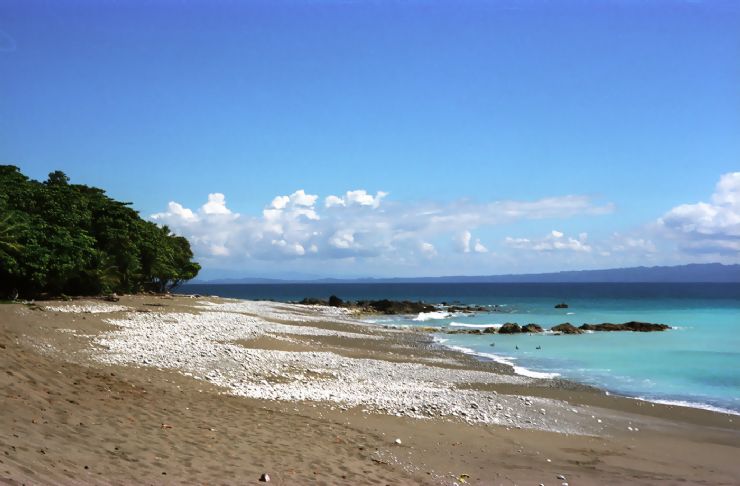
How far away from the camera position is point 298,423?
11.6 meters

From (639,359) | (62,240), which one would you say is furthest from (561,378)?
(62,240)

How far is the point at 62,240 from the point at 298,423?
28489mm

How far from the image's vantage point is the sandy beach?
8.19m

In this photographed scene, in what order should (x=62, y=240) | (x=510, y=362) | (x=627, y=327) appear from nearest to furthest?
(x=510, y=362), (x=62, y=240), (x=627, y=327)

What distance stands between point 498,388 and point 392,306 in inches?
2383

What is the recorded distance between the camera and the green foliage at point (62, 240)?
30.9 meters

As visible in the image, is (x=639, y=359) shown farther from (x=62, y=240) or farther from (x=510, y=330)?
(x=62, y=240)

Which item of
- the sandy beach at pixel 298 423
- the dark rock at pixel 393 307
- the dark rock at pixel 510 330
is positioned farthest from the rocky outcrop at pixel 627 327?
the sandy beach at pixel 298 423

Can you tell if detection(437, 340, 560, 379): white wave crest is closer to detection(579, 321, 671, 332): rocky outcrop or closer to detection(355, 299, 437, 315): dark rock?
detection(579, 321, 671, 332): rocky outcrop

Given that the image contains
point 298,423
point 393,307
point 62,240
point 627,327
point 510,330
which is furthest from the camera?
point 393,307

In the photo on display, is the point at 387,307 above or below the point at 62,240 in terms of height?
below

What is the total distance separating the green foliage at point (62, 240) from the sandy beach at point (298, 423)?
11.8 m

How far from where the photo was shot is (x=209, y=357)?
59.7 ft

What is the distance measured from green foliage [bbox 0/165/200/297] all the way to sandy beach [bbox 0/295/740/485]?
11.8 meters
